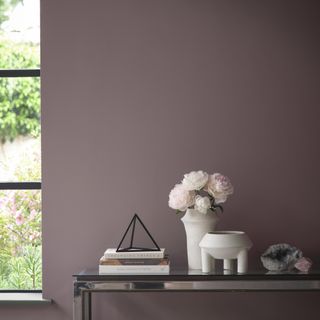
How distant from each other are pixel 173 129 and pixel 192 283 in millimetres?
883

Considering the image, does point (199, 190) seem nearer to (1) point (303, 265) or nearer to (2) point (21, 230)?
(1) point (303, 265)

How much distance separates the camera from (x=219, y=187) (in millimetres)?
3359

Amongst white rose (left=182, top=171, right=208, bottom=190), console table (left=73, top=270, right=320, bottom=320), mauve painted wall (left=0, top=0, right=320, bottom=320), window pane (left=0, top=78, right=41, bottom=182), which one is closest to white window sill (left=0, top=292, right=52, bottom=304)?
mauve painted wall (left=0, top=0, right=320, bottom=320)

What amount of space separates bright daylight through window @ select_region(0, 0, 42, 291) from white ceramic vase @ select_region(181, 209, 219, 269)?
3.05 feet

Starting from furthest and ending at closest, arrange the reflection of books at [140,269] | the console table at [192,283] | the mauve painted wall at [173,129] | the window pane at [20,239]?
the window pane at [20,239] < the mauve painted wall at [173,129] < the reflection of books at [140,269] < the console table at [192,283]

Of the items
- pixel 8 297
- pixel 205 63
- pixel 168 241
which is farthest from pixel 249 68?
pixel 8 297

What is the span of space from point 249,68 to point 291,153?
1.67ft

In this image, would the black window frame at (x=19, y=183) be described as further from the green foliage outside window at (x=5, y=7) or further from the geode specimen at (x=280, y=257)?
the geode specimen at (x=280, y=257)

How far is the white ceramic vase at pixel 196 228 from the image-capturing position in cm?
341

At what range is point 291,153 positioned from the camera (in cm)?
364

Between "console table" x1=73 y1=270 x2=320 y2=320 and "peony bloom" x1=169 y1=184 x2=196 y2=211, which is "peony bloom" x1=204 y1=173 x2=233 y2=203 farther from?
"console table" x1=73 y1=270 x2=320 y2=320

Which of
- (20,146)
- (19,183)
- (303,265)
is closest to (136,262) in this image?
(303,265)

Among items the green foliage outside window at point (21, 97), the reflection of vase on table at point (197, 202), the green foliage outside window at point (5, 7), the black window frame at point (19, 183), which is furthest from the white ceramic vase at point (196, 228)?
the green foliage outside window at point (5, 7)

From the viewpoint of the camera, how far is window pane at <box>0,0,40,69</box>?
12.8ft
